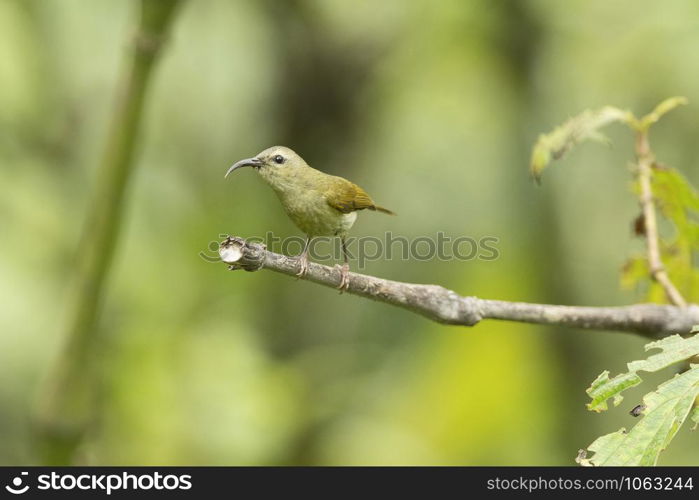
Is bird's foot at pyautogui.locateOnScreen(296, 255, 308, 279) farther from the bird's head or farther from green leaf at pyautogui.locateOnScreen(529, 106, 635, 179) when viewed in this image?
green leaf at pyautogui.locateOnScreen(529, 106, 635, 179)

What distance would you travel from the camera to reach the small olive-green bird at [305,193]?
10.5 ft

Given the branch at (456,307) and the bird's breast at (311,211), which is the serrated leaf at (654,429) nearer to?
the branch at (456,307)

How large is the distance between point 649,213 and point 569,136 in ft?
1.49

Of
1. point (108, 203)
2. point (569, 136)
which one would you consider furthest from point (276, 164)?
point (569, 136)

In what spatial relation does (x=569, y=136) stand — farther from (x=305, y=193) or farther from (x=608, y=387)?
(x=608, y=387)

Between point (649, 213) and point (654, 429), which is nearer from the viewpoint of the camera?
point (654, 429)

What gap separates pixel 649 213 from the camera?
3.19m

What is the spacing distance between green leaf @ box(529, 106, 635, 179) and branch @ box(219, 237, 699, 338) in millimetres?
597

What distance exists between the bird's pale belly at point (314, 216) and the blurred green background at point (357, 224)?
3.32ft

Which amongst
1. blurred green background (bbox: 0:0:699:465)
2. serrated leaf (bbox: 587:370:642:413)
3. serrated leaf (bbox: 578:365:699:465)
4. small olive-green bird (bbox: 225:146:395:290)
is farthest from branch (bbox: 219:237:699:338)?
blurred green background (bbox: 0:0:699:465)

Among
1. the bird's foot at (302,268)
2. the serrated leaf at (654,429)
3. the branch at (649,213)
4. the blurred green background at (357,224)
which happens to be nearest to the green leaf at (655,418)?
the serrated leaf at (654,429)

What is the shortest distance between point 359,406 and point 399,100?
220 cm

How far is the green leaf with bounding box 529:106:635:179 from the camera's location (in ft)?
9.91

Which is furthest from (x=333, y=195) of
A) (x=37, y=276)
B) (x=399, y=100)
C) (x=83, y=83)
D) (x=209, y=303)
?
(x=399, y=100)
